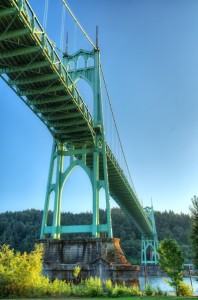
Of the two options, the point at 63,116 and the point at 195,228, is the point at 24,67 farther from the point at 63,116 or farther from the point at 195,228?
the point at 195,228

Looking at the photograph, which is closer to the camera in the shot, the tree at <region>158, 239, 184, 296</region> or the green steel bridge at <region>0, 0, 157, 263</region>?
the green steel bridge at <region>0, 0, 157, 263</region>

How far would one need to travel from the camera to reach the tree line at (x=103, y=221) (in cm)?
10175

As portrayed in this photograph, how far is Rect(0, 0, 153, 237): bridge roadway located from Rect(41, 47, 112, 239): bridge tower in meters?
0.85

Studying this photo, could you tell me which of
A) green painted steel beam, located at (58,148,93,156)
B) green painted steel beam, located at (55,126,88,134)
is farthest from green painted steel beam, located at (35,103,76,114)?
green painted steel beam, located at (58,148,93,156)

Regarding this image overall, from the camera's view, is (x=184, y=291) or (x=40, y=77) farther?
(x=40, y=77)

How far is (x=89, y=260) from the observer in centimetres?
2025

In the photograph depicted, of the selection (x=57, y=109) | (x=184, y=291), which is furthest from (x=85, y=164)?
(x=184, y=291)

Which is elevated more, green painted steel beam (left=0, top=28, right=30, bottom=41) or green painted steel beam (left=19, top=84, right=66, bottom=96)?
green painted steel beam (left=0, top=28, right=30, bottom=41)

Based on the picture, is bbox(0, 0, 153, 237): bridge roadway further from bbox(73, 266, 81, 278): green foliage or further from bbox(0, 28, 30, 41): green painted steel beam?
bbox(73, 266, 81, 278): green foliage

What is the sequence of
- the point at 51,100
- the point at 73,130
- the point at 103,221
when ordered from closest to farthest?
1. the point at 51,100
2. the point at 73,130
3. the point at 103,221

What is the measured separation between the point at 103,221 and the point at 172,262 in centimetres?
8600

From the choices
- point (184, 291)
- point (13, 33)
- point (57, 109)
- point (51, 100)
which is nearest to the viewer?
point (13, 33)

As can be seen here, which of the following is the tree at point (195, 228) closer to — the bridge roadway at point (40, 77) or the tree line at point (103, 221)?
the bridge roadway at point (40, 77)

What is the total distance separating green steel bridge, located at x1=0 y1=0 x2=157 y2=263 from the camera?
15.0 m
